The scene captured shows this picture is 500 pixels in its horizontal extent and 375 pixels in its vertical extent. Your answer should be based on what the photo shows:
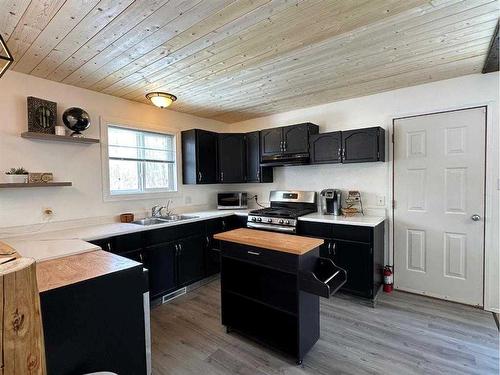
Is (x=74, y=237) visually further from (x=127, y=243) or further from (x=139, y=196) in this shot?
(x=139, y=196)

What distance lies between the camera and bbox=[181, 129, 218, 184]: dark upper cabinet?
13.0ft

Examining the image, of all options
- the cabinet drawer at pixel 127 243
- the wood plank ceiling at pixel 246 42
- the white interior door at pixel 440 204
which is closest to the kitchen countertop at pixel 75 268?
the cabinet drawer at pixel 127 243

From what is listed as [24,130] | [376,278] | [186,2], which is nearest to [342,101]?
[376,278]

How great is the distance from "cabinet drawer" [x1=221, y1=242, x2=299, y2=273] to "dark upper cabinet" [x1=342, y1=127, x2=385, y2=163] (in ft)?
6.13

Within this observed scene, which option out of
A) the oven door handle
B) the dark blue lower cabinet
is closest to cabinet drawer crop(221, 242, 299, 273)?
the dark blue lower cabinet

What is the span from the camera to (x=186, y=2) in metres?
1.58

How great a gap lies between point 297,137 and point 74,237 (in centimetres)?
292

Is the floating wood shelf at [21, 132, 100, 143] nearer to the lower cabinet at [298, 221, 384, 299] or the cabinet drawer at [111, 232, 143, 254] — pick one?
the cabinet drawer at [111, 232, 143, 254]

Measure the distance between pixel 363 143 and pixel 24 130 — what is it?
3.71 m

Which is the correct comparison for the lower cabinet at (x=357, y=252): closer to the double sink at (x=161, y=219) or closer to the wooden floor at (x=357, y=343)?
the wooden floor at (x=357, y=343)

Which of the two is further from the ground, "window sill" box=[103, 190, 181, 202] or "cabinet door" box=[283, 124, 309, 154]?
"cabinet door" box=[283, 124, 309, 154]

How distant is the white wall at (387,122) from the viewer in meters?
2.70

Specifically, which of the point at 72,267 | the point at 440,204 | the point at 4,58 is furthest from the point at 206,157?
the point at 440,204

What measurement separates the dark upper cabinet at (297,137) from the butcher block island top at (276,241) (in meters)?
1.72
